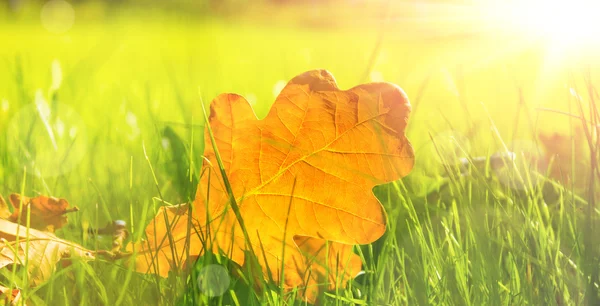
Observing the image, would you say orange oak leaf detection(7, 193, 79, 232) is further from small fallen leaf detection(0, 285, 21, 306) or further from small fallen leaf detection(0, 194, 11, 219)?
small fallen leaf detection(0, 285, 21, 306)

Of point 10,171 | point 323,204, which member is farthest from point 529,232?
point 10,171

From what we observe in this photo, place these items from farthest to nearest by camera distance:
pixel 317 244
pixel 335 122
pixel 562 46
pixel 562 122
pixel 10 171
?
pixel 562 122, pixel 562 46, pixel 10 171, pixel 317 244, pixel 335 122

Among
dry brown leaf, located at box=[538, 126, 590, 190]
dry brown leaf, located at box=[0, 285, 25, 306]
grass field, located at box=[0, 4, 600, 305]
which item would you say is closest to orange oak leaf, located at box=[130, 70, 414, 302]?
grass field, located at box=[0, 4, 600, 305]

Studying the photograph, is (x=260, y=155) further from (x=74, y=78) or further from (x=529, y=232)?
(x=74, y=78)

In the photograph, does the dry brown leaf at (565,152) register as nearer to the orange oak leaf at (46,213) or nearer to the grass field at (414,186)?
the grass field at (414,186)

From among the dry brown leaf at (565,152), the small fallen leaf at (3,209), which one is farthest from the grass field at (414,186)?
the small fallen leaf at (3,209)

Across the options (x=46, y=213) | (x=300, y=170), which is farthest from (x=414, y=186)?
(x=46, y=213)

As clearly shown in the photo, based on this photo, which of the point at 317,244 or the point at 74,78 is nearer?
the point at 317,244
